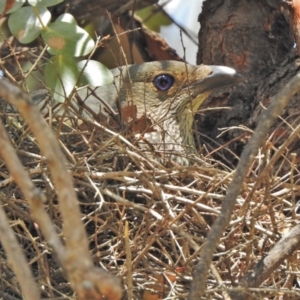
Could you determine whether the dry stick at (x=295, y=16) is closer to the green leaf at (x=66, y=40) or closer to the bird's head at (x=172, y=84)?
the bird's head at (x=172, y=84)

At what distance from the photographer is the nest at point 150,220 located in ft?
9.21

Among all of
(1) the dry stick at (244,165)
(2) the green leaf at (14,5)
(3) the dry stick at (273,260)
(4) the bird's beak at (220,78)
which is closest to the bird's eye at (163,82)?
(4) the bird's beak at (220,78)

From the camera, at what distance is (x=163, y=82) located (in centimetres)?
431

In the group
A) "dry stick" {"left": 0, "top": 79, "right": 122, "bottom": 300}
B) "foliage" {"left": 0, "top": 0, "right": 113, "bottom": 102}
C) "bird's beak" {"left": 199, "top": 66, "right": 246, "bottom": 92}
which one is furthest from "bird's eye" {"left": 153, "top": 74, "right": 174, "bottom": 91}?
"dry stick" {"left": 0, "top": 79, "right": 122, "bottom": 300}

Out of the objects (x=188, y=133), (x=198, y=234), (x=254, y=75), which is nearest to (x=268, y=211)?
(x=198, y=234)

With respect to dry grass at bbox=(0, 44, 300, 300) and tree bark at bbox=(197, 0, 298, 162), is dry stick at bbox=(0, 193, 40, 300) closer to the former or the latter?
dry grass at bbox=(0, 44, 300, 300)

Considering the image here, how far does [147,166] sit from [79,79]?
0.44m

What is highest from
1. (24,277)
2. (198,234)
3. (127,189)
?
(24,277)

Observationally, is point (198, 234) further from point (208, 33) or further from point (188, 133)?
point (208, 33)

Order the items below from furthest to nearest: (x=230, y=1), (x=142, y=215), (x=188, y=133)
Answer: (x=230, y=1)
(x=188, y=133)
(x=142, y=215)

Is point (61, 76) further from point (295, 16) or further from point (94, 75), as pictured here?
point (295, 16)

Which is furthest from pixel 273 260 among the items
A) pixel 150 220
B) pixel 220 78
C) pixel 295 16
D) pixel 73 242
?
pixel 220 78

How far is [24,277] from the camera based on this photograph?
1529mm

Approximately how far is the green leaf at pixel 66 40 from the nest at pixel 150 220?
0.33 meters
